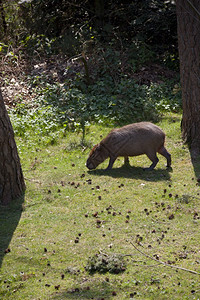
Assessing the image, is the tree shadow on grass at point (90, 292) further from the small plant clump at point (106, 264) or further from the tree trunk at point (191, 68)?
the tree trunk at point (191, 68)

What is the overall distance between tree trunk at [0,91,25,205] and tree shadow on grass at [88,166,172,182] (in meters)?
1.83

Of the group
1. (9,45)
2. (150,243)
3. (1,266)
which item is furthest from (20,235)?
(9,45)

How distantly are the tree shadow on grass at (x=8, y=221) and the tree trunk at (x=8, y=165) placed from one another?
17cm

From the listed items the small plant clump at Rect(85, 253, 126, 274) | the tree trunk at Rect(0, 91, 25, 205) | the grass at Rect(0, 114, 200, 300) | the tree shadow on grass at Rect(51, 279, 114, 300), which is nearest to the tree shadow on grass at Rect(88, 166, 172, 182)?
the grass at Rect(0, 114, 200, 300)

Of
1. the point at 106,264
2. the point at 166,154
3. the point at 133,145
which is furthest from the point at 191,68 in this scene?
the point at 106,264

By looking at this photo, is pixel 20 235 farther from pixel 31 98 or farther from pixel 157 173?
pixel 31 98

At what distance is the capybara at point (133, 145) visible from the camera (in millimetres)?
8477

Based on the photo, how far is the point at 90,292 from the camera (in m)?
4.88

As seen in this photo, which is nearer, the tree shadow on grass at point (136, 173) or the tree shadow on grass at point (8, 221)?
the tree shadow on grass at point (8, 221)

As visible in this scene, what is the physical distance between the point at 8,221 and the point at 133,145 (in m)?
3.10

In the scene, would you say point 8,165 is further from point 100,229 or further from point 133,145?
point 133,145

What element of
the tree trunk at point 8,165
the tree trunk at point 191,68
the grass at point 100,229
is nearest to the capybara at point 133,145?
the grass at point 100,229

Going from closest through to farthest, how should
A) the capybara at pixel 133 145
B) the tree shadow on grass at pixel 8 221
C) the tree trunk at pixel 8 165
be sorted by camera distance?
the tree shadow on grass at pixel 8 221
the tree trunk at pixel 8 165
the capybara at pixel 133 145

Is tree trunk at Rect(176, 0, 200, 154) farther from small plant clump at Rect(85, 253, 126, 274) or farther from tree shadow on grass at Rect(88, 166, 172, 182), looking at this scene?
small plant clump at Rect(85, 253, 126, 274)
